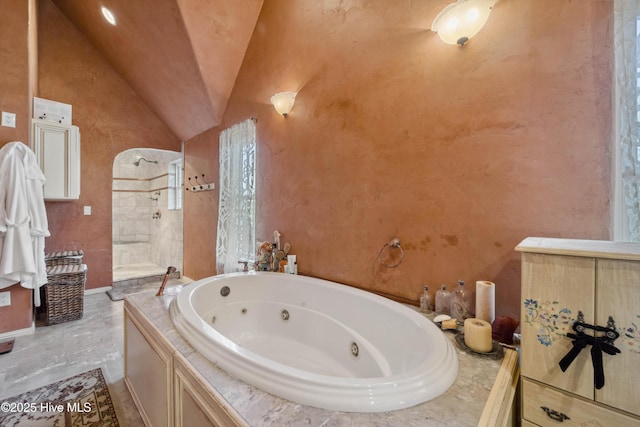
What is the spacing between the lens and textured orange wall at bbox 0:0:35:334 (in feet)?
7.30

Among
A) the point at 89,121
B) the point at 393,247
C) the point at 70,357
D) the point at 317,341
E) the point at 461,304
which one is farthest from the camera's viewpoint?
the point at 89,121

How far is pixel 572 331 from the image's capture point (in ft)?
2.44

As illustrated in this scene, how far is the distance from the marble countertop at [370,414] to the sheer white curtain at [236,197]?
1.82 metres

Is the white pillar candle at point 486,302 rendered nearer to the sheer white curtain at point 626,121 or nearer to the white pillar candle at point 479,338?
the white pillar candle at point 479,338

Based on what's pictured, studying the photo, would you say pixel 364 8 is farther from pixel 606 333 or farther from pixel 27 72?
pixel 27 72

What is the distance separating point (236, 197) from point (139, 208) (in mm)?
3568

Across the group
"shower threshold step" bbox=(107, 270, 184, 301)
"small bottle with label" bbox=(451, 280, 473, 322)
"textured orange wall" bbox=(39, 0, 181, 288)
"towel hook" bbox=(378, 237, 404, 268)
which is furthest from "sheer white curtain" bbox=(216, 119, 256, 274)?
"small bottle with label" bbox=(451, 280, 473, 322)

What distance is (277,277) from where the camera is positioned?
2061 millimetres

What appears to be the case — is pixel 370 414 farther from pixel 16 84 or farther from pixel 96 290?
pixel 96 290

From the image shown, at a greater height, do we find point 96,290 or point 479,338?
point 479,338

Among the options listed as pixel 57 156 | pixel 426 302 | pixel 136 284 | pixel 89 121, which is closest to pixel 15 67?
pixel 57 156

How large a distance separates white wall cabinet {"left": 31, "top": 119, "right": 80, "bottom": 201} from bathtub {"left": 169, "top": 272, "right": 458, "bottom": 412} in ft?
7.94

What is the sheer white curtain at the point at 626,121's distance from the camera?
37.9 inches

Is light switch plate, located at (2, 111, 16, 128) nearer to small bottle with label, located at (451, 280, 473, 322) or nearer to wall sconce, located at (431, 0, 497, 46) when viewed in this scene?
wall sconce, located at (431, 0, 497, 46)
